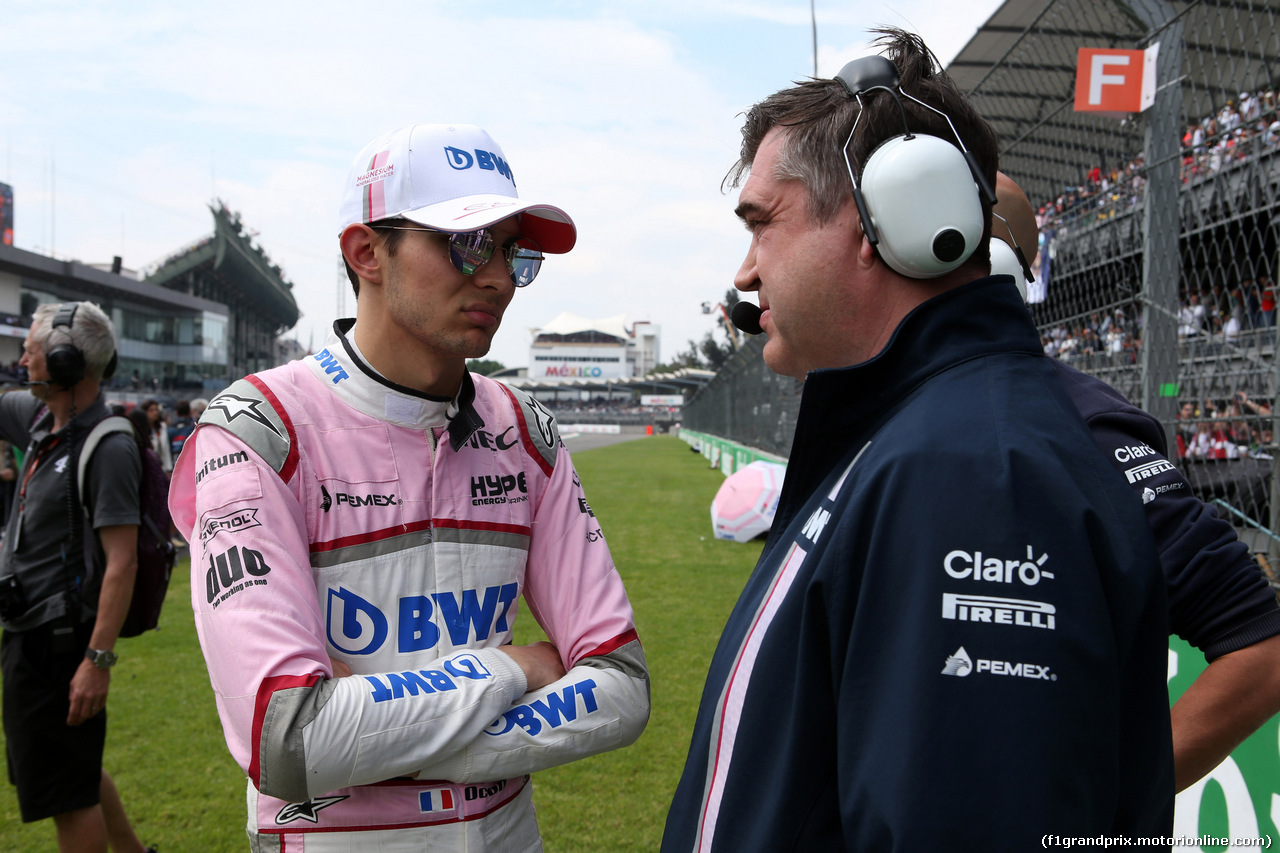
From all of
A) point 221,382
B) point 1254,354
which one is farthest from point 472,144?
point 221,382

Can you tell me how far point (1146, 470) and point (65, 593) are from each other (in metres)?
3.06

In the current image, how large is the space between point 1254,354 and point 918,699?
12.6 feet

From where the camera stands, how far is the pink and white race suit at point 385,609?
1246 mm

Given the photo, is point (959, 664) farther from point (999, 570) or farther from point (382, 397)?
point (382, 397)

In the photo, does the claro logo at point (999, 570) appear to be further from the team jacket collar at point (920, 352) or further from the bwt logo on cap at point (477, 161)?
the bwt logo on cap at point (477, 161)

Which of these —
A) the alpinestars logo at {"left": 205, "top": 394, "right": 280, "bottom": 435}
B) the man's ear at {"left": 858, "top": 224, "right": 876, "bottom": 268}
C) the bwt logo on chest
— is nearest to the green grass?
the bwt logo on chest

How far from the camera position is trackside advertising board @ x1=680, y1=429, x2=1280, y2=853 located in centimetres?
220

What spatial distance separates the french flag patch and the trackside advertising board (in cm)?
210

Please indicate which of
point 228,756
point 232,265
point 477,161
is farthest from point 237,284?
point 477,161

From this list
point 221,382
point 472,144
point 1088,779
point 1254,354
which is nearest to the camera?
point 1088,779

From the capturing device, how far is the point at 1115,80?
10.7 ft

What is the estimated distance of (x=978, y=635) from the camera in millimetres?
774

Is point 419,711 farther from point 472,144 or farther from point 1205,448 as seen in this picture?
point 1205,448

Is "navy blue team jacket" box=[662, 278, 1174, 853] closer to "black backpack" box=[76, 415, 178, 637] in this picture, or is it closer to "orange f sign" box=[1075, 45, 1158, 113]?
"black backpack" box=[76, 415, 178, 637]
